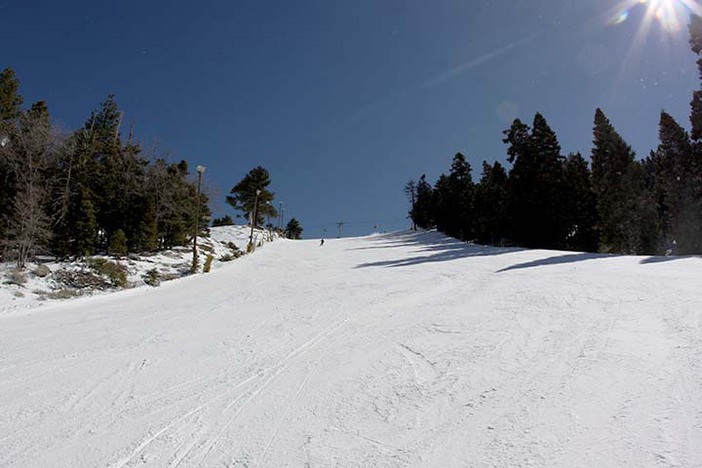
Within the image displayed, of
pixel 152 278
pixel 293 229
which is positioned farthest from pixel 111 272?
pixel 293 229

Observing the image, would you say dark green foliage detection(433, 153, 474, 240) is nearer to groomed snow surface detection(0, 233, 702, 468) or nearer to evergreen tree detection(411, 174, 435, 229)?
evergreen tree detection(411, 174, 435, 229)

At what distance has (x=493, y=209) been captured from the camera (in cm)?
3788

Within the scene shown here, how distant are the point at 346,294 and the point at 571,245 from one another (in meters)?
28.4

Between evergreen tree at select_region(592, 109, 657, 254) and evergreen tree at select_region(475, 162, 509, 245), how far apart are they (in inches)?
293

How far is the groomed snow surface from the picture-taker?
318cm

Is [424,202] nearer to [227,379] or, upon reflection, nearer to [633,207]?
[633,207]

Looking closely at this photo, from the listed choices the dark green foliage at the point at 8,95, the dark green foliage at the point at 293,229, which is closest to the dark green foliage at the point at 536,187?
the dark green foliage at the point at 8,95

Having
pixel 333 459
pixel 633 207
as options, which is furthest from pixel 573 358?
pixel 633 207

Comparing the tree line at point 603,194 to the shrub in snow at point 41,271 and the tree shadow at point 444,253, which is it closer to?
the tree shadow at point 444,253

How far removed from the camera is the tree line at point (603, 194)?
23.8 meters

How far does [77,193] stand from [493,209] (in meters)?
34.9

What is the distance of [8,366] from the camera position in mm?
5816

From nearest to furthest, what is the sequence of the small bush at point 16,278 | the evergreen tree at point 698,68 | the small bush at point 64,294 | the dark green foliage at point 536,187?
the small bush at point 64,294 < the small bush at point 16,278 < the evergreen tree at point 698,68 < the dark green foliage at point 536,187

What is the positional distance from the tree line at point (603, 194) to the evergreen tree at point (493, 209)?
202 millimetres
